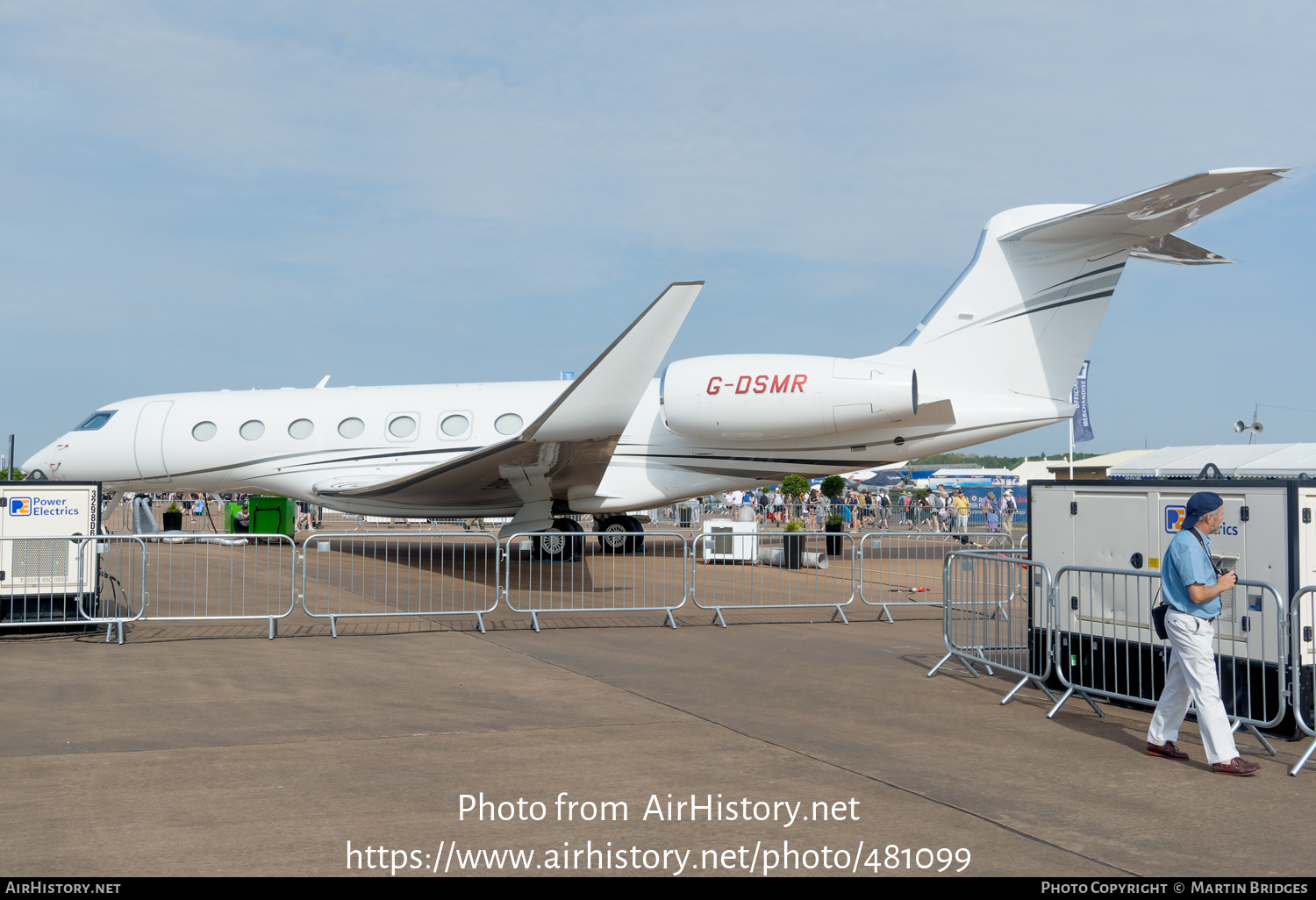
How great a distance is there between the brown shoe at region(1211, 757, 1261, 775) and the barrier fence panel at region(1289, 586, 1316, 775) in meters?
0.56

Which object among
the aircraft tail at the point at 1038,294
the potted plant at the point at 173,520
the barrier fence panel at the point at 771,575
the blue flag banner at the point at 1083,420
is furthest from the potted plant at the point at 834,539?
the blue flag banner at the point at 1083,420

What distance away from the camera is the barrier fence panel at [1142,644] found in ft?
18.5

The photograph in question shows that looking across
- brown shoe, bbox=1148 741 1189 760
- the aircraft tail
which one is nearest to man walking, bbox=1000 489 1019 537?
the aircraft tail

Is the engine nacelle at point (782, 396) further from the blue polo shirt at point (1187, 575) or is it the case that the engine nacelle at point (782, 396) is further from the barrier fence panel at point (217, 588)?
the blue polo shirt at point (1187, 575)

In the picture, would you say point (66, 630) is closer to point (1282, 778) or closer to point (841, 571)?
point (1282, 778)

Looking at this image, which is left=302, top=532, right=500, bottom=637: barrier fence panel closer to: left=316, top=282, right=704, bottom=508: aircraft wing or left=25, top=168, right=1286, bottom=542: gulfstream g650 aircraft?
left=316, top=282, right=704, bottom=508: aircraft wing

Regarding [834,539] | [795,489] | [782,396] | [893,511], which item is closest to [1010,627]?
[782,396]

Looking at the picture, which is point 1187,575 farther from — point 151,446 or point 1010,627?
point 151,446

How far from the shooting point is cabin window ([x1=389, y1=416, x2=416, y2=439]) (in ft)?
56.6

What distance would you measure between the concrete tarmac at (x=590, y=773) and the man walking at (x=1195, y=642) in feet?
0.53

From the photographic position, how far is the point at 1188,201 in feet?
37.6
